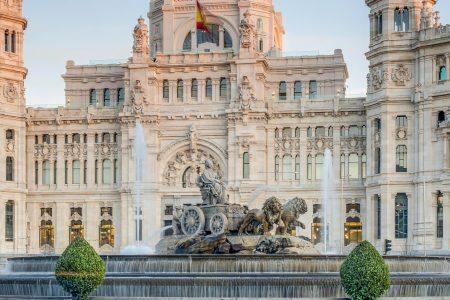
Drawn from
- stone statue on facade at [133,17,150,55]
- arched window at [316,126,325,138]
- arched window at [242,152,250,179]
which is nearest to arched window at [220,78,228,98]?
arched window at [242,152,250,179]

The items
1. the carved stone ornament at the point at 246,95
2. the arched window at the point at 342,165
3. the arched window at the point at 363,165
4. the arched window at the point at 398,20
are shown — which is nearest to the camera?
the arched window at the point at 398,20

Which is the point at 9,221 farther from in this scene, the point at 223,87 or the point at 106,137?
the point at 223,87

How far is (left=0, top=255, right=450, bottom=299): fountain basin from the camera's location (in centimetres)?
4119

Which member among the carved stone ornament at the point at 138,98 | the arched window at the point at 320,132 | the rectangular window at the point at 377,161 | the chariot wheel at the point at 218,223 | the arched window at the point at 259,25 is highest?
the arched window at the point at 259,25

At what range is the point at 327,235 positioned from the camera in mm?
95062


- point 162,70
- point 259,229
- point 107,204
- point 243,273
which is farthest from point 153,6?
point 243,273

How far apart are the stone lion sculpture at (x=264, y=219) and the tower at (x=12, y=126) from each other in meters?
47.3

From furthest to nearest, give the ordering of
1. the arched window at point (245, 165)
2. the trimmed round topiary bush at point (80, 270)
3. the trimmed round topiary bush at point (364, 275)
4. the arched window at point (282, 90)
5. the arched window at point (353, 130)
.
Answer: the arched window at point (282, 90) < the arched window at point (245, 165) < the arched window at point (353, 130) < the trimmed round topiary bush at point (80, 270) < the trimmed round topiary bush at point (364, 275)

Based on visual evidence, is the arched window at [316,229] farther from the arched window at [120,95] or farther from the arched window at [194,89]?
the arched window at [120,95]

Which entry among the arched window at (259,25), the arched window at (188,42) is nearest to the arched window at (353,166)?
the arched window at (259,25)

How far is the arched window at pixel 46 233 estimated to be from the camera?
330ft

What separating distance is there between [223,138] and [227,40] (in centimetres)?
1581

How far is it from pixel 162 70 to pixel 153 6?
16918mm

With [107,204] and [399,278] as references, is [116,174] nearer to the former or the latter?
[107,204]
